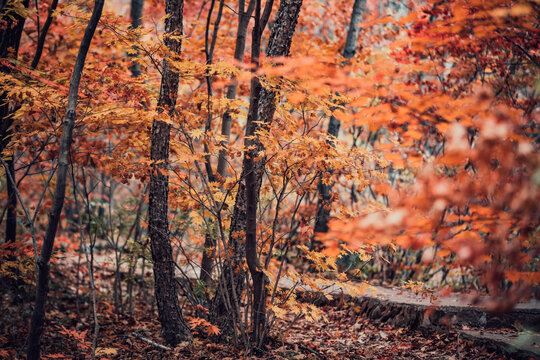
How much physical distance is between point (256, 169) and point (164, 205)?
1331 mm

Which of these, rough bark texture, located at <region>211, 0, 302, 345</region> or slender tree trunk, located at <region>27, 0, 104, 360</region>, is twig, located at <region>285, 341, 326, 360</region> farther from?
slender tree trunk, located at <region>27, 0, 104, 360</region>

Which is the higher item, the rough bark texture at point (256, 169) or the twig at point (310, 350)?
the rough bark texture at point (256, 169)

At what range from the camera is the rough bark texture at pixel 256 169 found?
3452 millimetres

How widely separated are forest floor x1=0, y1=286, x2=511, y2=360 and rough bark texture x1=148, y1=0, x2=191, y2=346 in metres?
0.35

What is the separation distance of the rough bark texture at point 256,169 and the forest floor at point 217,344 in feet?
1.91

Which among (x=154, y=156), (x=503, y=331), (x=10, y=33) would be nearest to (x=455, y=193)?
(x=154, y=156)

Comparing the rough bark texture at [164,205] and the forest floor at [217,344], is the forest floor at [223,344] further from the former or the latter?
the rough bark texture at [164,205]

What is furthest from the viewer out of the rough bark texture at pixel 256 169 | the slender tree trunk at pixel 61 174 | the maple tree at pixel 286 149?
the rough bark texture at pixel 256 169

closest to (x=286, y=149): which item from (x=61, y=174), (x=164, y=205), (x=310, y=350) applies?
(x=164, y=205)

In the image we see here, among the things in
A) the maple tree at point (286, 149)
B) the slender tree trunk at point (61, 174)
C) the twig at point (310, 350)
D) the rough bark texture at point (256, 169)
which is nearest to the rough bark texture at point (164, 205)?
the maple tree at point (286, 149)

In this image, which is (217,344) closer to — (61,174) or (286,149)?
(286,149)

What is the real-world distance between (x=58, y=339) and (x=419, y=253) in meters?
6.16

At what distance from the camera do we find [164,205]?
423 cm

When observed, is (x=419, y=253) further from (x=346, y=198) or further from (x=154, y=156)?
(x=154, y=156)
